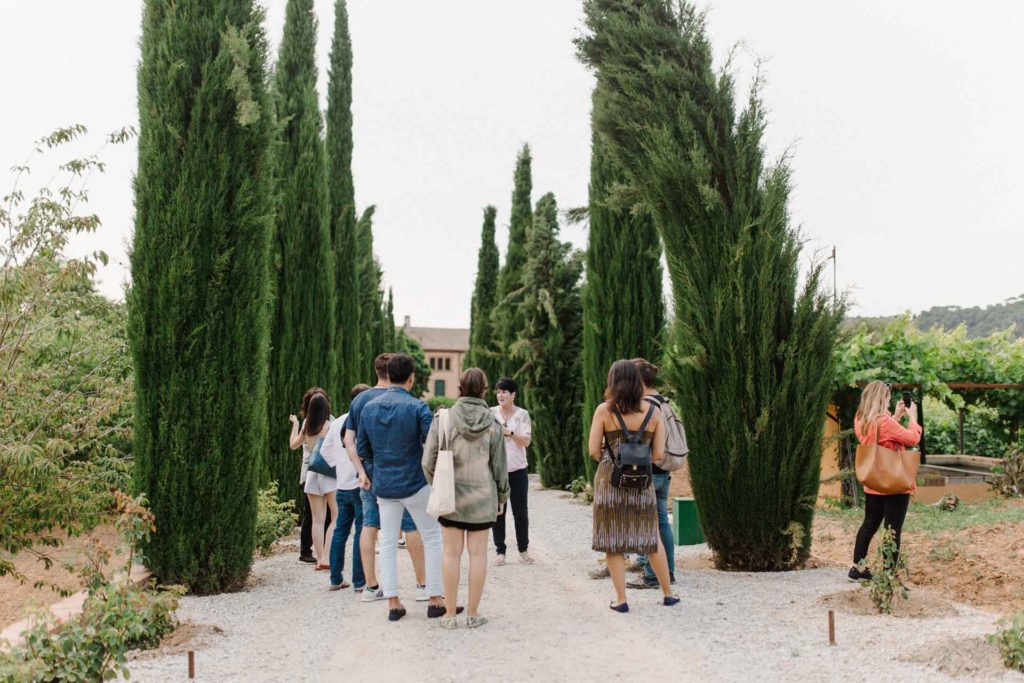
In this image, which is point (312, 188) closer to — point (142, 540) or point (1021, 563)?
point (142, 540)

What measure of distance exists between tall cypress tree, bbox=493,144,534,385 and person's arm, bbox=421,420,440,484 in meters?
15.8

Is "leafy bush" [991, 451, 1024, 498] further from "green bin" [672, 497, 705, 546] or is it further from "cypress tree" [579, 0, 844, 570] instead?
"cypress tree" [579, 0, 844, 570]

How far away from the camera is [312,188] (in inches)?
582

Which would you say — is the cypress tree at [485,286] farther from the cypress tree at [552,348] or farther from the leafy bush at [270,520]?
the leafy bush at [270,520]

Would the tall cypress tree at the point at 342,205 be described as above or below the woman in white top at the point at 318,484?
above

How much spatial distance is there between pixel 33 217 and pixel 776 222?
22.8 feet

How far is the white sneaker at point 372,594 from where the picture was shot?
746cm

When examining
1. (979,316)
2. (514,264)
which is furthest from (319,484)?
(979,316)

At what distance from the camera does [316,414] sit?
366 inches

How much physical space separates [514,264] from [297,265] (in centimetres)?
1116

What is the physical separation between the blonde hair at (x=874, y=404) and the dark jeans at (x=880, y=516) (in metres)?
0.64

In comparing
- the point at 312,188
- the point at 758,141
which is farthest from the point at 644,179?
the point at 312,188

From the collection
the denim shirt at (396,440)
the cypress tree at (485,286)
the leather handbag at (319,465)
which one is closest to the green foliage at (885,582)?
the denim shirt at (396,440)

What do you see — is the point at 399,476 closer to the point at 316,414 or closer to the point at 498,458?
the point at 498,458
